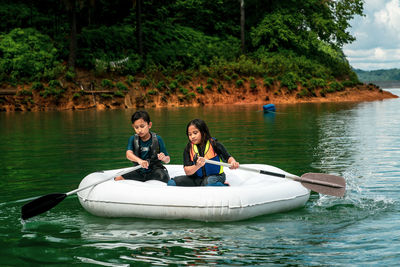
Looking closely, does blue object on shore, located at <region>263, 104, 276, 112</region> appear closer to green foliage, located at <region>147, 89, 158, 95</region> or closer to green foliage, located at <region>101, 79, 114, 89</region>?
green foliage, located at <region>147, 89, 158, 95</region>

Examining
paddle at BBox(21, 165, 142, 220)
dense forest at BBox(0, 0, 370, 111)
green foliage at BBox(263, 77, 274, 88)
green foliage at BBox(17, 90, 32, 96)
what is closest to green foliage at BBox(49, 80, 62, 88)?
dense forest at BBox(0, 0, 370, 111)

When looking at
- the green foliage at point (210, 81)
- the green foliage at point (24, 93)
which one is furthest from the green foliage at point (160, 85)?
the green foliage at point (24, 93)

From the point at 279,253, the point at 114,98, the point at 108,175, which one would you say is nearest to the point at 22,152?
the point at 108,175

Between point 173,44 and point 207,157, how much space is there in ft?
89.4

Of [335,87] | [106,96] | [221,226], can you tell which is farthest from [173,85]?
[221,226]

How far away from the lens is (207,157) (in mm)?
6387

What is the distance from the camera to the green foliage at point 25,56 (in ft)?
89.7

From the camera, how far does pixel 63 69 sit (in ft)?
91.3

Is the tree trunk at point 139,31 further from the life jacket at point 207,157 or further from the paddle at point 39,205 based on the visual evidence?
the paddle at point 39,205

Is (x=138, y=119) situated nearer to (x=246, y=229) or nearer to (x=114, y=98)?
(x=246, y=229)

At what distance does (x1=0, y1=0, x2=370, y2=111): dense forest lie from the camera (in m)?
27.9

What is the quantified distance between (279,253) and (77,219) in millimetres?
2597

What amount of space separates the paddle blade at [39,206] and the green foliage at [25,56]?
888 inches

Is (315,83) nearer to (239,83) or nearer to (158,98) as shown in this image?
(239,83)
